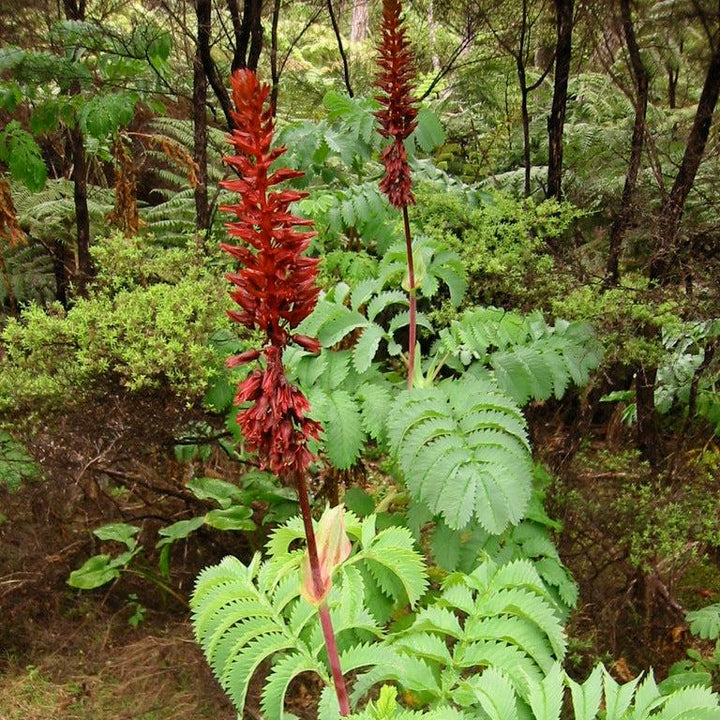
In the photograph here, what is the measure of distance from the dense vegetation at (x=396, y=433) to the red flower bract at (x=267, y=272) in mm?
12

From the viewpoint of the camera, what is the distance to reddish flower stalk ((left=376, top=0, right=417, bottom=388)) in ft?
7.75

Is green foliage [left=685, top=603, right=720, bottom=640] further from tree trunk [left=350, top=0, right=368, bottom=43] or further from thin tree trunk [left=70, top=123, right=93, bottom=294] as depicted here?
tree trunk [left=350, top=0, right=368, bottom=43]

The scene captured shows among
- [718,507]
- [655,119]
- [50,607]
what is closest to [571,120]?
[655,119]

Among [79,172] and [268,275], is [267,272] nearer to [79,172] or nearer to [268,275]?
[268,275]

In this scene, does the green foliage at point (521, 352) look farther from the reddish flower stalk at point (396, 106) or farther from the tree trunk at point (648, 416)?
the tree trunk at point (648, 416)

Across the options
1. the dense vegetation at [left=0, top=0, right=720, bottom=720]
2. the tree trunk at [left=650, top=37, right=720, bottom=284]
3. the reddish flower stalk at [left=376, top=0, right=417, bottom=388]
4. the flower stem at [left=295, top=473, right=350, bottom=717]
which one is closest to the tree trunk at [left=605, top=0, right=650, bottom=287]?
the dense vegetation at [left=0, top=0, right=720, bottom=720]

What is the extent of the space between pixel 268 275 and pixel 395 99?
139 centimetres

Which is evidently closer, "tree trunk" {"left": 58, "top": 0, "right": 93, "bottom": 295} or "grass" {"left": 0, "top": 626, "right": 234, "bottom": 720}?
"grass" {"left": 0, "top": 626, "right": 234, "bottom": 720}

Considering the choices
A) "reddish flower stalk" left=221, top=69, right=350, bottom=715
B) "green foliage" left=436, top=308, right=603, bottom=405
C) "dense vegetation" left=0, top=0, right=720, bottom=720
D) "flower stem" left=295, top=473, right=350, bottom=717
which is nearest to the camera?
"reddish flower stalk" left=221, top=69, right=350, bottom=715

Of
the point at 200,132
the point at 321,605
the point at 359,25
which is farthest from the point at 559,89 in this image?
the point at 359,25

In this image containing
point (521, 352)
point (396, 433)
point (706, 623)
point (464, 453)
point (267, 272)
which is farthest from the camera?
point (521, 352)

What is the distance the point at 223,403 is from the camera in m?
3.04

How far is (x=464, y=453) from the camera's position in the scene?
238 cm

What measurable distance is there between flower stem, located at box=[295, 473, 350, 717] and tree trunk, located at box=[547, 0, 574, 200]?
291 cm
